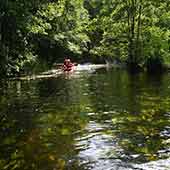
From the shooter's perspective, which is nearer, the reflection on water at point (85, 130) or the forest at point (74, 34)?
the reflection on water at point (85, 130)

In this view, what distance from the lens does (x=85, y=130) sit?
15406 mm

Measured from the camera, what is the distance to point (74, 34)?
205 ft

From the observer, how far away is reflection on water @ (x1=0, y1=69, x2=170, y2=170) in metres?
11.6

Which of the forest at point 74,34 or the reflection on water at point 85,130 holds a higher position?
the forest at point 74,34

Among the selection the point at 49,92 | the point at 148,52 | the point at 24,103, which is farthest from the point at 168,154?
the point at 148,52

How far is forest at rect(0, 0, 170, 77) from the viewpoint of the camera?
37312mm

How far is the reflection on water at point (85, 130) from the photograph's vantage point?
38.1 ft

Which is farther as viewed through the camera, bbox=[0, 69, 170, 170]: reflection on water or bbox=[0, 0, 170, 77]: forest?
bbox=[0, 0, 170, 77]: forest

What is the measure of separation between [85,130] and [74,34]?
4808cm

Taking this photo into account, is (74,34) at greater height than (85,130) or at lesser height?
greater

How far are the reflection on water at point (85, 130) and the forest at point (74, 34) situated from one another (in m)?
12.8

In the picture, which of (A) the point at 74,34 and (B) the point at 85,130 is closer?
(B) the point at 85,130

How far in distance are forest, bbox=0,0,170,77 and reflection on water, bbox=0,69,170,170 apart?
41.9ft

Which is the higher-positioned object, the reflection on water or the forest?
the forest
